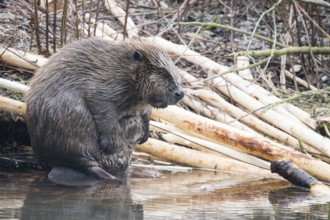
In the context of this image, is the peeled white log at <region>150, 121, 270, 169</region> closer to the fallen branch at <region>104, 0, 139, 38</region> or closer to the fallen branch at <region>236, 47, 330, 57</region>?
the fallen branch at <region>236, 47, 330, 57</region>

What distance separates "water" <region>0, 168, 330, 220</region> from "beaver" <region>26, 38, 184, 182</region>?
211 millimetres

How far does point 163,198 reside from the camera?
4.86m

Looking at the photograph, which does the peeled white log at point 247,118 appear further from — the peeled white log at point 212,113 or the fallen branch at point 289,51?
the fallen branch at point 289,51

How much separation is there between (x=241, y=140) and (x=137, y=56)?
90 cm

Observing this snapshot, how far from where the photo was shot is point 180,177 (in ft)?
18.6

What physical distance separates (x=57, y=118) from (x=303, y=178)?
1492 millimetres

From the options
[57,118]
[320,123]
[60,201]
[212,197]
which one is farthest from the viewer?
[320,123]

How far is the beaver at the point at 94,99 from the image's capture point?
216 inches

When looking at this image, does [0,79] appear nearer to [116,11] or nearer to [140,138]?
[140,138]

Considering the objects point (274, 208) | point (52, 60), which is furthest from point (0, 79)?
point (274, 208)

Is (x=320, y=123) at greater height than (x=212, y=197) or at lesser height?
greater

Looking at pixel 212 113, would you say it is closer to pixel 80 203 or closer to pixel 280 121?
pixel 280 121

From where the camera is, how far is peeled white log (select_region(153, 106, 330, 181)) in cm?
562

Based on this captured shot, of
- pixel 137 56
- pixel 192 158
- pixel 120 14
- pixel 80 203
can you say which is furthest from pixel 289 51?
pixel 80 203
